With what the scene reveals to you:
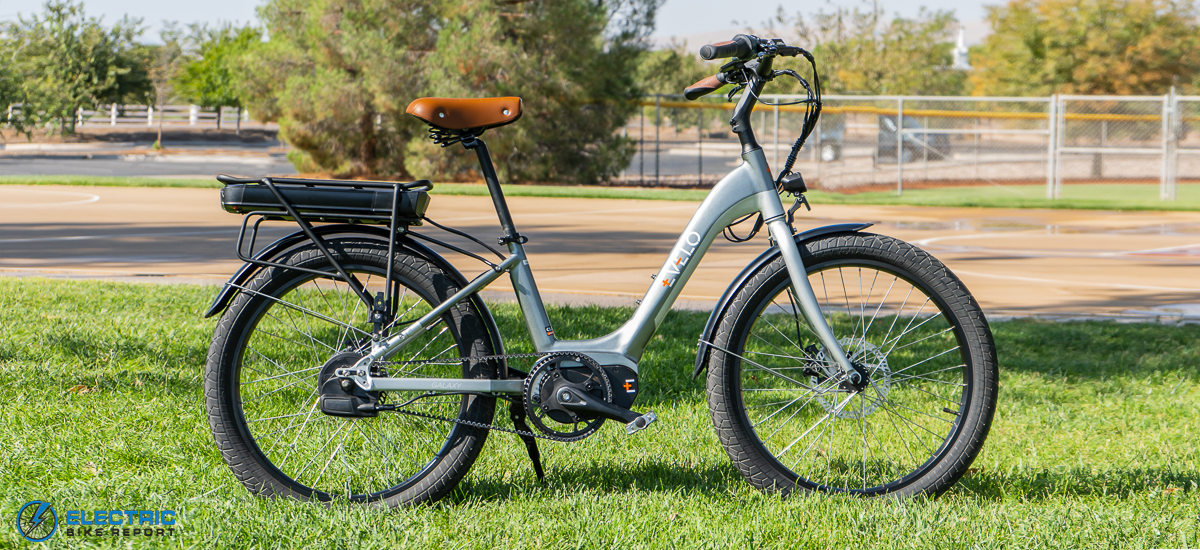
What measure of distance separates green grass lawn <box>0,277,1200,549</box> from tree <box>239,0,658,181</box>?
17865 millimetres

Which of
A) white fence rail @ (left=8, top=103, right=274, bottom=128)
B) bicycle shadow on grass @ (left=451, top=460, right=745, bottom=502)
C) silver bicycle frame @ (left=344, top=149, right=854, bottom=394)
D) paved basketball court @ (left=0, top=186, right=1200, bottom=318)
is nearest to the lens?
silver bicycle frame @ (left=344, top=149, right=854, bottom=394)

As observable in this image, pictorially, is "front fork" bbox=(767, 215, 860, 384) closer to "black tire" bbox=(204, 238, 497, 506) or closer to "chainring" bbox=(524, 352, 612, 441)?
"chainring" bbox=(524, 352, 612, 441)

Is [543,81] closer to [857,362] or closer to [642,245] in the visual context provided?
[642,245]

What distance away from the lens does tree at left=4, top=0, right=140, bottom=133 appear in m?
41.0

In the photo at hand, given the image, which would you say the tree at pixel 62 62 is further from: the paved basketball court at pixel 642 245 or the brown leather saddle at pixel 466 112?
the brown leather saddle at pixel 466 112

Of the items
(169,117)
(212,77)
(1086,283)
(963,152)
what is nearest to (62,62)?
(212,77)

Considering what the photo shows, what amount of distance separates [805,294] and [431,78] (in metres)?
20.5

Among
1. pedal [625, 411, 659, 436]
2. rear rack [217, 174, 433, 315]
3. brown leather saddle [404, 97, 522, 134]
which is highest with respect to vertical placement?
brown leather saddle [404, 97, 522, 134]

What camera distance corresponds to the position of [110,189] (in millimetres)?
20188

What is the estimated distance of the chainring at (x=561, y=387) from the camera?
10.9 feet

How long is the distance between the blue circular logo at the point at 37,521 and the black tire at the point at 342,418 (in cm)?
52

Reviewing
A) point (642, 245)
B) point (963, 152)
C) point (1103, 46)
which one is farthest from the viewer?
point (1103, 46)

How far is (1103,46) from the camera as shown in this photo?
37.0 m

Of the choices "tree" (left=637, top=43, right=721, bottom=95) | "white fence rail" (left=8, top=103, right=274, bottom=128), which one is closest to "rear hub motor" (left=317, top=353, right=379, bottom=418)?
"tree" (left=637, top=43, right=721, bottom=95)
